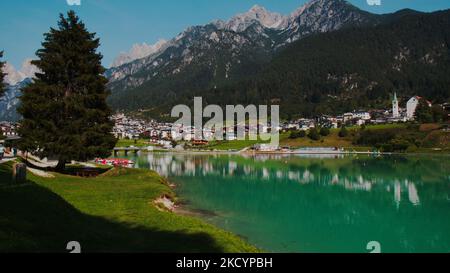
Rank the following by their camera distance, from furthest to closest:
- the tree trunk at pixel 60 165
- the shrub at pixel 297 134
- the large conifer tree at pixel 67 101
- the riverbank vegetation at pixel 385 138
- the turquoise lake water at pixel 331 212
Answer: the shrub at pixel 297 134, the riverbank vegetation at pixel 385 138, the tree trunk at pixel 60 165, the large conifer tree at pixel 67 101, the turquoise lake water at pixel 331 212

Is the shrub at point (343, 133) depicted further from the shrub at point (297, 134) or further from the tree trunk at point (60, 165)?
the tree trunk at point (60, 165)

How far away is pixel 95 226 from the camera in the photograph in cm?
1655

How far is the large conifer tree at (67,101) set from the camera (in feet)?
123

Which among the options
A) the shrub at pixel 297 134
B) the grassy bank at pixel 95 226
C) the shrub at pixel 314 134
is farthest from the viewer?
the shrub at pixel 297 134

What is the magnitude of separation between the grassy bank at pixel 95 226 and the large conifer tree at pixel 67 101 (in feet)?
39.2

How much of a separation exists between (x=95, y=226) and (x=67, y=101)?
24379 millimetres

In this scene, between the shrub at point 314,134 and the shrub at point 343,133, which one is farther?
the shrub at point 314,134

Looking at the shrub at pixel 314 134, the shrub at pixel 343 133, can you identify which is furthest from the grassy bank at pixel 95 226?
the shrub at pixel 343 133

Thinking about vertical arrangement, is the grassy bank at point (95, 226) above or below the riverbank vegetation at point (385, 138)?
below

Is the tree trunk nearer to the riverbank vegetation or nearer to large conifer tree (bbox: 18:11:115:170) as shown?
large conifer tree (bbox: 18:11:115:170)

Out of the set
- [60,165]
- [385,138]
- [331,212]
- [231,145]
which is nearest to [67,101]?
[60,165]
